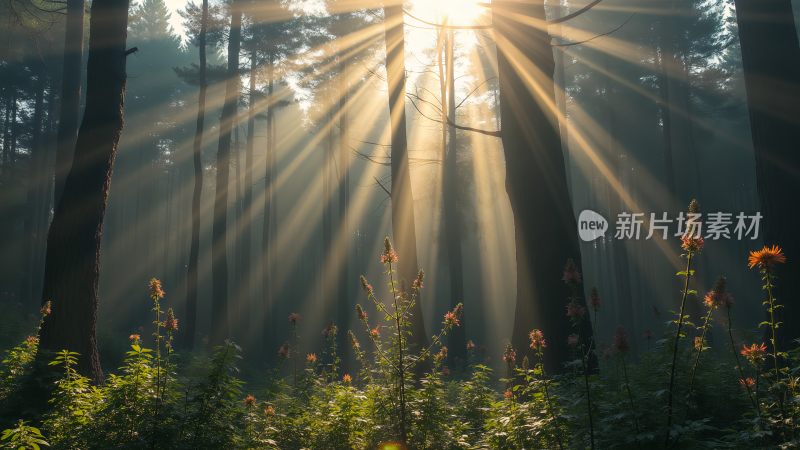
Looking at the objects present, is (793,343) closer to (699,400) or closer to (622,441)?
(699,400)

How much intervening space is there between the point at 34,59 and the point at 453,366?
2298 cm

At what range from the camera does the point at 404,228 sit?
10.7 metres

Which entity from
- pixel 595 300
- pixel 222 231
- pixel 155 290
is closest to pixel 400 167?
pixel 155 290

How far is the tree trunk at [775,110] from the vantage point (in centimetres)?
610

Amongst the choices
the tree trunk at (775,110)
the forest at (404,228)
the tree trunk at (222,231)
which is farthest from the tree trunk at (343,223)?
the tree trunk at (775,110)

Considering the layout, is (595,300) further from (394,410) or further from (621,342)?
(394,410)

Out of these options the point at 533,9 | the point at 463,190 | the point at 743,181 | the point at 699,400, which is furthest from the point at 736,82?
the point at 699,400

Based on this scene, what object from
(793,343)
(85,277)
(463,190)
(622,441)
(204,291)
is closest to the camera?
(622,441)

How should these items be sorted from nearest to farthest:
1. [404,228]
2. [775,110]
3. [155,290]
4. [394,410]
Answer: [394,410] < [155,290] < [775,110] < [404,228]

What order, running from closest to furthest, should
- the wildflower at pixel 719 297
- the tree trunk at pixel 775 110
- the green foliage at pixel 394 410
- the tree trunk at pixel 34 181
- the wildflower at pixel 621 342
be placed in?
the wildflower at pixel 719 297 → the wildflower at pixel 621 342 → the green foliage at pixel 394 410 → the tree trunk at pixel 775 110 → the tree trunk at pixel 34 181

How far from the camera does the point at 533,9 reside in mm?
7133

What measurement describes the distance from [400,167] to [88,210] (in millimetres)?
5569

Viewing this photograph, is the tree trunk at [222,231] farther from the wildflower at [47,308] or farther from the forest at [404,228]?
the wildflower at [47,308]

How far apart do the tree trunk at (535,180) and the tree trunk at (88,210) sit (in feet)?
18.0
